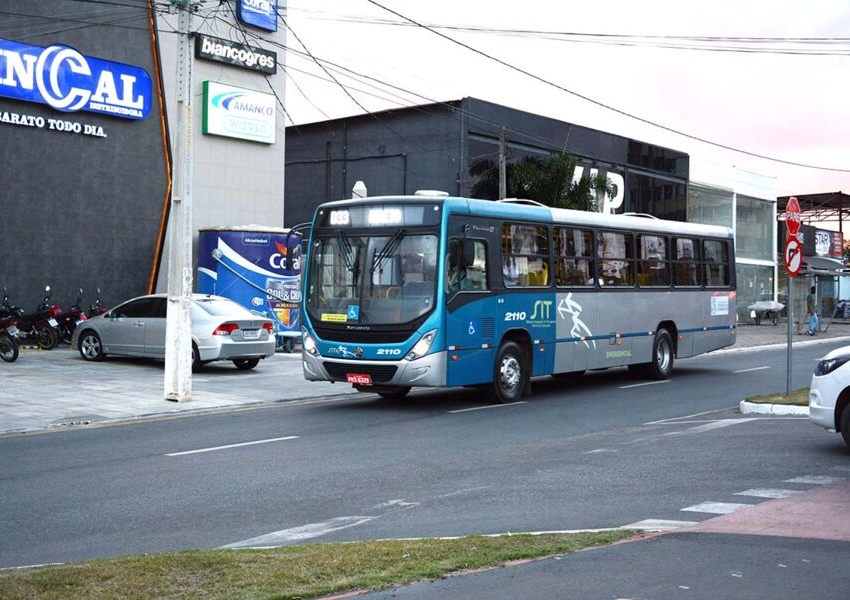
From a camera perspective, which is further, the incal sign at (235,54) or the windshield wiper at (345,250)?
the incal sign at (235,54)

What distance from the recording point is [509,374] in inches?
682

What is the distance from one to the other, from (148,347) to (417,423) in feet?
31.2

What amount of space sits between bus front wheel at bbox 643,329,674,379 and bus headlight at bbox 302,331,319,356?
8.14m

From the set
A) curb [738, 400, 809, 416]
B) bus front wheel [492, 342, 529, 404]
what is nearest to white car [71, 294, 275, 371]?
bus front wheel [492, 342, 529, 404]

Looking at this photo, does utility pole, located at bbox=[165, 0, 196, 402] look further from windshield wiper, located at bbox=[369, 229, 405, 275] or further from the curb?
the curb

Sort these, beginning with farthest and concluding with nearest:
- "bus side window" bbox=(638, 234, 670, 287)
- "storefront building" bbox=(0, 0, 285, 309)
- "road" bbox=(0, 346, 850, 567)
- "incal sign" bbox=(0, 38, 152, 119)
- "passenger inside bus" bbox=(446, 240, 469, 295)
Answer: "storefront building" bbox=(0, 0, 285, 309), "incal sign" bbox=(0, 38, 152, 119), "bus side window" bbox=(638, 234, 670, 287), "passenger inside bus" bbox=(446, 240, 469, 295), "road" bbox=(0, 346, 850, 567)

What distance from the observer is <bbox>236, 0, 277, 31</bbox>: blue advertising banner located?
29531mm

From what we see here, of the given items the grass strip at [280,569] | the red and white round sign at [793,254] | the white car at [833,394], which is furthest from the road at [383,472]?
the red and white round sign at [793,254]

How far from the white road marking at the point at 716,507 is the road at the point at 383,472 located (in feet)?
0.27

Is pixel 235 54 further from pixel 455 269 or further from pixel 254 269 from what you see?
pixel 455 269

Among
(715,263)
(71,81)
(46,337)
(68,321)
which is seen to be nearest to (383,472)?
(715,263)

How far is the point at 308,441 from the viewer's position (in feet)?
42.7

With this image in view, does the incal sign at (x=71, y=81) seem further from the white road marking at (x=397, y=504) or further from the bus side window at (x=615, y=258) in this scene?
the white road marking at (x=397, y=504)

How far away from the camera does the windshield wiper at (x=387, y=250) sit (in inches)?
635
